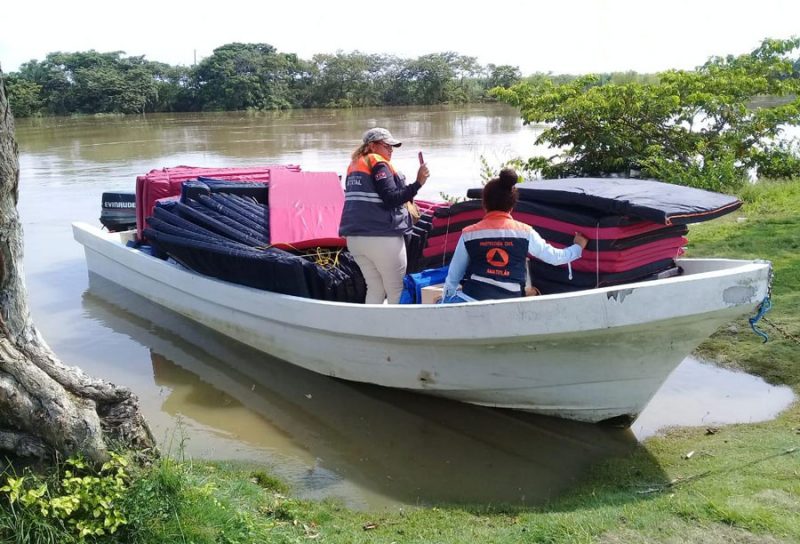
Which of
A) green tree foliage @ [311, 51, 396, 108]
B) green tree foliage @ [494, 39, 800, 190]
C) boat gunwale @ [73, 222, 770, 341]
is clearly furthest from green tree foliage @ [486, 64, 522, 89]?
boat gunwale @ [73, 222, 770, 341]

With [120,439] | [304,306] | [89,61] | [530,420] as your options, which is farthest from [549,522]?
[89,61]

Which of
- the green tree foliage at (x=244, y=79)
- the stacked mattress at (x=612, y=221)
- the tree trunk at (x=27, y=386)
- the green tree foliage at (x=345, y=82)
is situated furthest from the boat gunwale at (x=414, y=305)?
the green tree foliage at (x=345, y=82)

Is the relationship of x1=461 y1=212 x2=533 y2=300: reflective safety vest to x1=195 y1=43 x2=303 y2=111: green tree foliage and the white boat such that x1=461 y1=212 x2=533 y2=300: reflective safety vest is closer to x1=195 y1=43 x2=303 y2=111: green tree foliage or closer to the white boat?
the white boat

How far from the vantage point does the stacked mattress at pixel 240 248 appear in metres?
5.34

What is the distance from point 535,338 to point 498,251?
0.54 m

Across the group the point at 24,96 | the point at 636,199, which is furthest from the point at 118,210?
the point at 24,96

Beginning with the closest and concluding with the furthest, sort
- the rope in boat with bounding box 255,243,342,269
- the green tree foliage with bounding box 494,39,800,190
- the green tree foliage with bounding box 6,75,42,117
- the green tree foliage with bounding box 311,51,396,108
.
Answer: the rope in boat with bounding box 255,243,342,269 → the green tree foliage with bounding box 494,39,800,190 → the green tree foliage with bounding box 6,75,42,117 → the green tree foliage with bounding box 311,51,396,108

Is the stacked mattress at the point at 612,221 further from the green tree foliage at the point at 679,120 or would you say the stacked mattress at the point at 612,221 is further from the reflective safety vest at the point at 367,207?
the green tree foliage at the point at 679,120

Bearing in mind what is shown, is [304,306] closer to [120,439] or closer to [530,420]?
[530,420]

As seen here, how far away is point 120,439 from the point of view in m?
3.08

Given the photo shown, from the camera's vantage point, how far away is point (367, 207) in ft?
15.9

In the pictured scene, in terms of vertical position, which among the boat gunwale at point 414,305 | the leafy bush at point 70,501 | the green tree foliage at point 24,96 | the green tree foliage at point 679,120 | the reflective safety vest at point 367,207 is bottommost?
the leafy bush at point 70,501

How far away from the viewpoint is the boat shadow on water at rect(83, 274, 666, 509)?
13.2 feet

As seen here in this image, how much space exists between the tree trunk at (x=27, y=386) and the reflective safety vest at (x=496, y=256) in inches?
82.8
